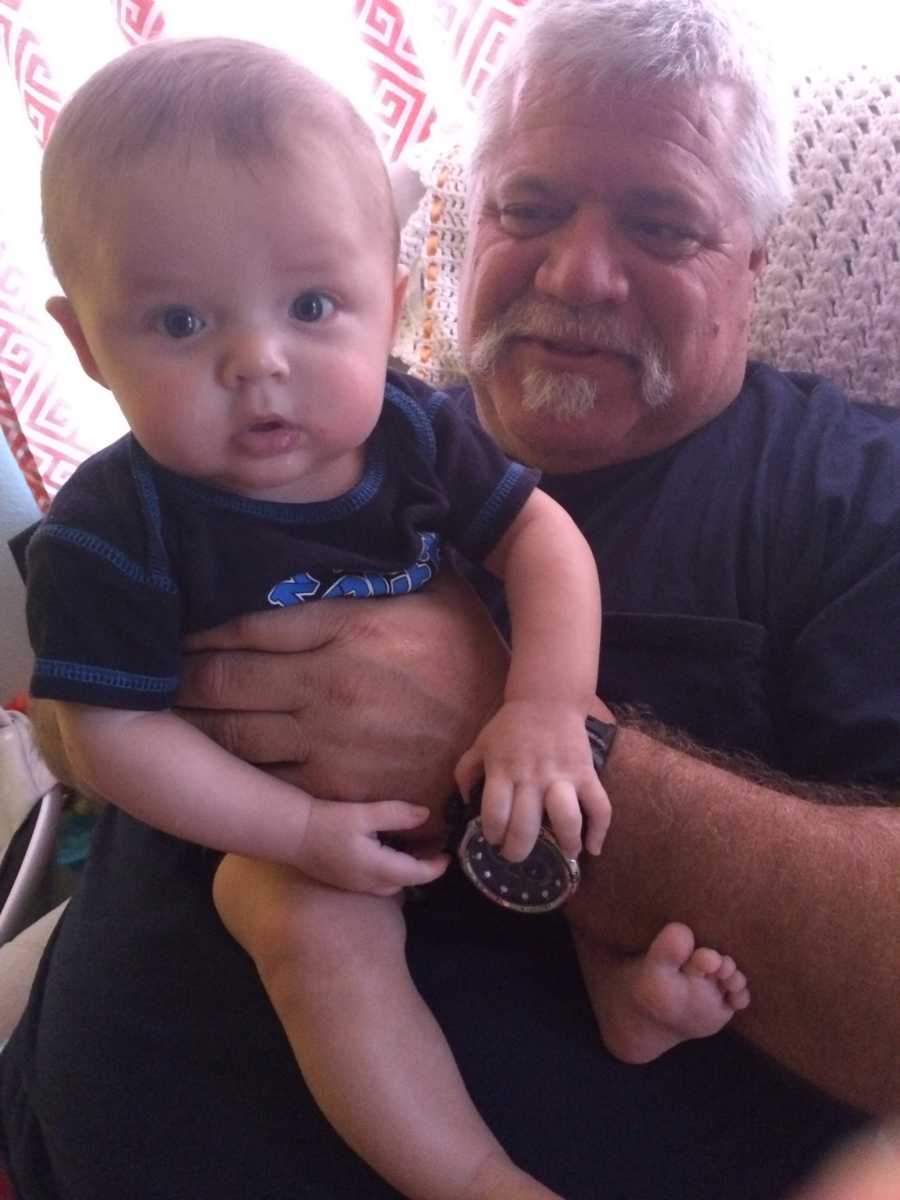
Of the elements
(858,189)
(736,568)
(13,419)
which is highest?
(858,189)

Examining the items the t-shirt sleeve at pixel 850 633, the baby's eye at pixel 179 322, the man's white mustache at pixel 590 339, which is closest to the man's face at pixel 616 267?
the man's white mustache at pixel 590 339

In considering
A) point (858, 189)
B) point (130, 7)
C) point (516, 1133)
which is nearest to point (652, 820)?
point (516, 1133)

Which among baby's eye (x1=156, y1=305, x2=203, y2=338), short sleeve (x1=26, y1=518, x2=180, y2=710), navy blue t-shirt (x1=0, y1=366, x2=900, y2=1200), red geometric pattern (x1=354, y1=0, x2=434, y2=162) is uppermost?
red geometric pattern (x1=354, y1=0, x2=434, y2=162)

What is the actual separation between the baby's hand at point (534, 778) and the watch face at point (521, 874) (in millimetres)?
35

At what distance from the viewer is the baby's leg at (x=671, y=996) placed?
79cm

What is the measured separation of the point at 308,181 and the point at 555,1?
64 cm

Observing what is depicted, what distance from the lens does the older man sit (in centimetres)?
83

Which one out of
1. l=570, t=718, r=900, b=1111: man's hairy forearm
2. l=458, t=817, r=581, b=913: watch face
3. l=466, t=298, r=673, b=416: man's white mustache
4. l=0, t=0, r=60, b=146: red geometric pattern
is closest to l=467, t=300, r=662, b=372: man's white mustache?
l=466, t=298, r=673, b=416: man's white mustache

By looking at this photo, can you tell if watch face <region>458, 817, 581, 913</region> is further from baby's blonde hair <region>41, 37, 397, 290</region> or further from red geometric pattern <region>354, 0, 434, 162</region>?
red geometric pattern <region>354, 0, 434, 162</region>

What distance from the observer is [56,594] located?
731 millimetres

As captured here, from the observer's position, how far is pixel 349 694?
0.93m

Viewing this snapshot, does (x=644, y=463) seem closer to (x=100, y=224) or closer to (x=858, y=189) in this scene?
(x=858, y=189)

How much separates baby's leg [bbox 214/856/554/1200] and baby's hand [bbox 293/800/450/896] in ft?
0.11

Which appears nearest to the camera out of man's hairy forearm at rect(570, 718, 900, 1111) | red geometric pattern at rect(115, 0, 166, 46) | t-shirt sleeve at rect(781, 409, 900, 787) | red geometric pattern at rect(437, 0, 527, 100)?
man's hairy forearm at rect(570, 718, 900, 1111)
